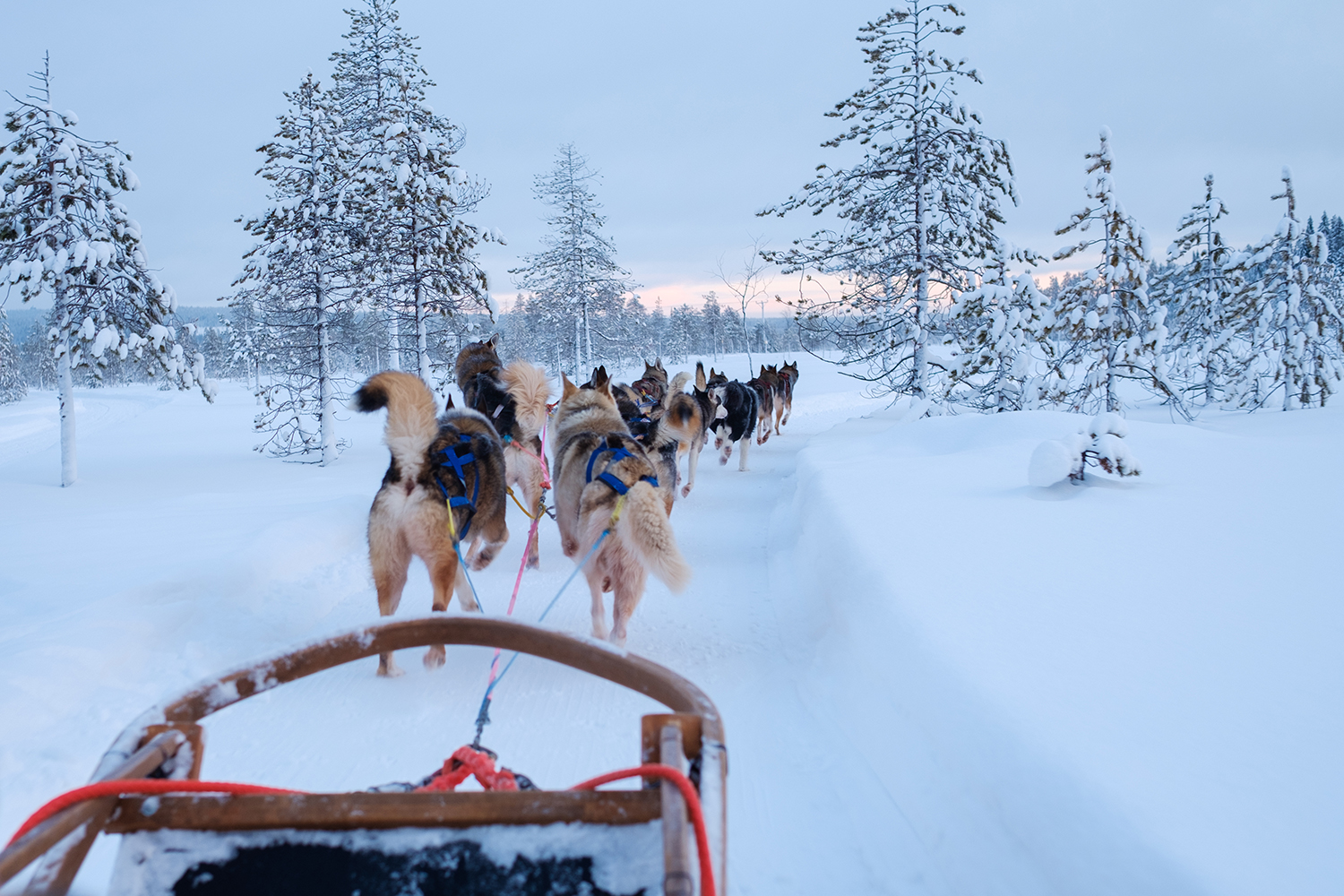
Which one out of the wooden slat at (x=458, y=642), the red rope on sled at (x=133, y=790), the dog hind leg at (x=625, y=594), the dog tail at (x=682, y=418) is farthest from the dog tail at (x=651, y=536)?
the red rope on sled at (x=133, y=790)

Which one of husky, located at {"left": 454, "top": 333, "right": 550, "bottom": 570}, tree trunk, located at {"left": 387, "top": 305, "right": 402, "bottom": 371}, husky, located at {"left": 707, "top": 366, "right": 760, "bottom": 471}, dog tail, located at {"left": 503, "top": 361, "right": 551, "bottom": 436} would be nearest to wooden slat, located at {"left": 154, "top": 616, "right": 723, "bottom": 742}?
husky, located at {"left": 454, "top": 333, "right": 550, "bottom": 570}

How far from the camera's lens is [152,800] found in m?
1.22

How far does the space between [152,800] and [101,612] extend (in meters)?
3.78

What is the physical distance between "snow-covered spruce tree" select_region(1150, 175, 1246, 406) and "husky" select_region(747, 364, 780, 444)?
1202 centimetres

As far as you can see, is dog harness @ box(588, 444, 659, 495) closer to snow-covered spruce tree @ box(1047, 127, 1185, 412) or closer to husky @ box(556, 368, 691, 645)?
husky @ box(556, 368, 691, 645)

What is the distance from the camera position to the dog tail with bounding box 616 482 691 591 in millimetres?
3607

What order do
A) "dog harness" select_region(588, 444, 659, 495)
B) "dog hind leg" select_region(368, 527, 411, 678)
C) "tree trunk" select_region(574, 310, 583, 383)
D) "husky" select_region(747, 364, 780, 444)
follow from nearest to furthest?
"dog hind leg" select_region(368, 527, 411, 678) → "dog harness" select_region(588, 444, 659, 495) → "husky" select_region(747, 364, 780, 444) → "tree trunk" select_region(574, 310, 583, 383)

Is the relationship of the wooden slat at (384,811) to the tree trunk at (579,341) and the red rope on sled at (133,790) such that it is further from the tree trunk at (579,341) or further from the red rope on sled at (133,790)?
the tree trunk at (579,341)

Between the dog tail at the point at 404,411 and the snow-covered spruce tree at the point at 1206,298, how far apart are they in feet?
70.8

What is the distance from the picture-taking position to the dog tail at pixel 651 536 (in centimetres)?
361

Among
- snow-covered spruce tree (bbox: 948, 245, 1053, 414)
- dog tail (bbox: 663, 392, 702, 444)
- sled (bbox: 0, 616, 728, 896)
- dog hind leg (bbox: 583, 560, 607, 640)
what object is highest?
snow-covered spruce tree (bbox: 948, 245, 1053, 414)

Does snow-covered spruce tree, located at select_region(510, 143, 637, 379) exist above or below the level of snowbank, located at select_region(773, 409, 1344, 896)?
above

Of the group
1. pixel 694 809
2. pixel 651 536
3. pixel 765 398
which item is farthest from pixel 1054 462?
pixel 765 398

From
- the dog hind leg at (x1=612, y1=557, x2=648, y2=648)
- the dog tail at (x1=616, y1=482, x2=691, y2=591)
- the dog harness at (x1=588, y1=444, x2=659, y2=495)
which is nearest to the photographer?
the dog tail at (x1=616, y1=482, x2=691, y2=591)
